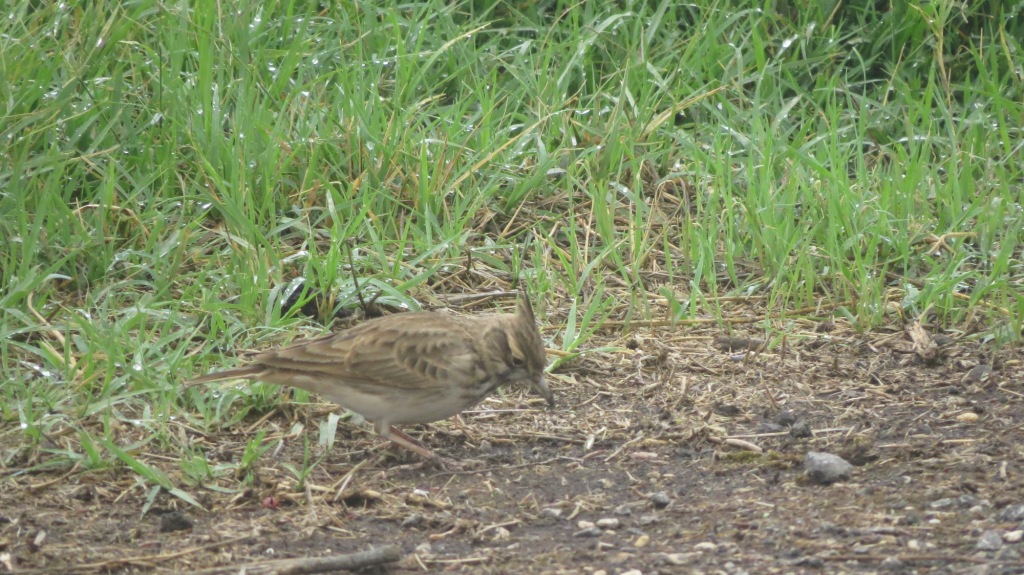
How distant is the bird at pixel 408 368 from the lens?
17.2ft

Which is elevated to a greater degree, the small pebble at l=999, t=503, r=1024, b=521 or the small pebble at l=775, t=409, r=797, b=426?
the small pebble at l=999, t=503, r=1024, b=521

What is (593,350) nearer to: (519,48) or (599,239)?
(599,239)

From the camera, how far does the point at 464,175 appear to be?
7293 millimetres

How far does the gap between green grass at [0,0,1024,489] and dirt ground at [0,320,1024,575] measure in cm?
30

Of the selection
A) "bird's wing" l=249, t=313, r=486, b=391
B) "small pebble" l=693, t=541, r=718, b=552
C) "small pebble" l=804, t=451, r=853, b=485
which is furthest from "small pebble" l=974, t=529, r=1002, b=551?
"bird's wing" l=249, t=313, r=486, b=391

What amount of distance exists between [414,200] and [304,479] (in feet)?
8.28

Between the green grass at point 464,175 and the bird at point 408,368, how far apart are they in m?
0.42

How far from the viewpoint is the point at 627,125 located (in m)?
7.97

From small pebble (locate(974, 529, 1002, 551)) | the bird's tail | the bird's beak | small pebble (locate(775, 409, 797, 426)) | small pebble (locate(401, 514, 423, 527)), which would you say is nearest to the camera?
small pebble (locate(974, 529, 1002, 551))

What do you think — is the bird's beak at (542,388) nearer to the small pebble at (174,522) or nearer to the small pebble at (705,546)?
the small pebble at (705,546)

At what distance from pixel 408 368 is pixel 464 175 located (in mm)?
2195

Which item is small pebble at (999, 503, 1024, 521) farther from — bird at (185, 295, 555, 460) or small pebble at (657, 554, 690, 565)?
bird at (185, 295, 555, 460)

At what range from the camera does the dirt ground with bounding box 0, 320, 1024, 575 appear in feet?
14.4

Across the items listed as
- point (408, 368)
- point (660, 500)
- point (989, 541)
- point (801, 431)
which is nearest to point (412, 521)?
point (408, 368)
